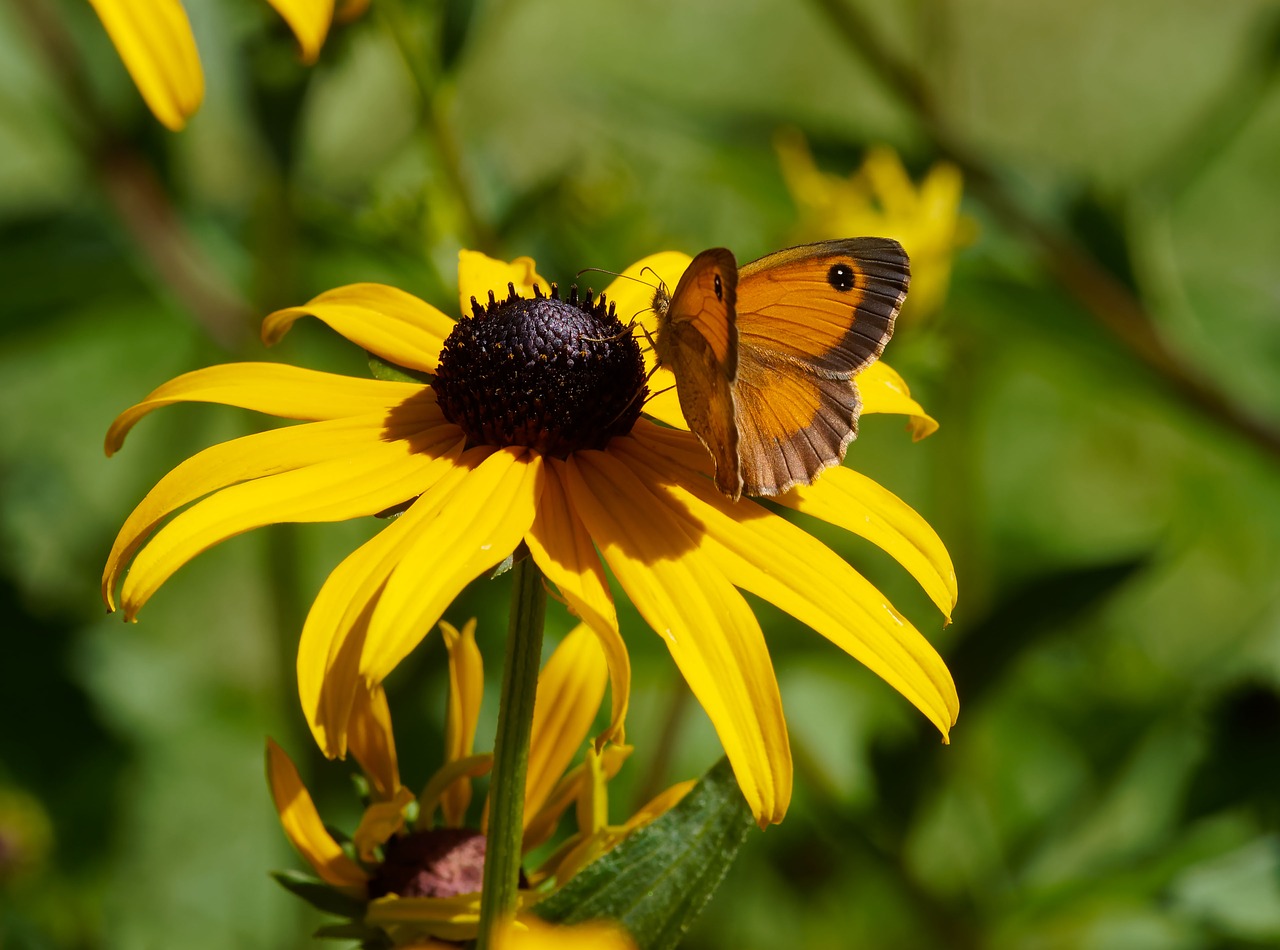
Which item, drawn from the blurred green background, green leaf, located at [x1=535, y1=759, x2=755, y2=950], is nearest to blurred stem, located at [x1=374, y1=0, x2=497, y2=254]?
the blurred green background

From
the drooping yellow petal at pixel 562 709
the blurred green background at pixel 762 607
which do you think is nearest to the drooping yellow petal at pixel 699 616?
the drooping yellow petal at pixel 562 709

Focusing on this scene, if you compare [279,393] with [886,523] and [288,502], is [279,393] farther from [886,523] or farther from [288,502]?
[886,523]

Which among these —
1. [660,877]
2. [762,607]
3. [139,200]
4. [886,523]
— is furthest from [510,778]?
[139,200]

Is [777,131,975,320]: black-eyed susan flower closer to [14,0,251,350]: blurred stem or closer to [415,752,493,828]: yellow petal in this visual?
[14,0,251,350]: blurred stem

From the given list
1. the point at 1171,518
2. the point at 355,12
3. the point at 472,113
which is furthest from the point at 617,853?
the point at 472,113


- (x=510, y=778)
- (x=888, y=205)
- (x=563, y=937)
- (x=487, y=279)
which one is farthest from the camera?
(x=888, y=205)
